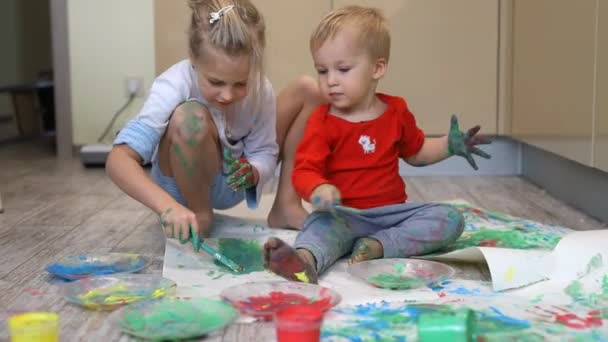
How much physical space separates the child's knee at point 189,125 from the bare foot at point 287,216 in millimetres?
285

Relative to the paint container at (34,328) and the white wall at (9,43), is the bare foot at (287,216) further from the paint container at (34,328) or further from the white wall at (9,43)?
the white wall at (9,43)

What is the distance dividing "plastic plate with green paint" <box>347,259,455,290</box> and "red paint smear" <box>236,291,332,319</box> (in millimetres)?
155

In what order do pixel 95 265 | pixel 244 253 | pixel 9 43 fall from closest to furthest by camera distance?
pixel 95 265 → pixel 244 253 → pixel 9 43

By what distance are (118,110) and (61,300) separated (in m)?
2.22

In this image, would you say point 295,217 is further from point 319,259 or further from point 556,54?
point 556,54

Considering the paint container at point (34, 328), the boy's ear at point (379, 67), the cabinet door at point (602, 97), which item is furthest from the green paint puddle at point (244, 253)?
the cabinet door at point (602, 97)

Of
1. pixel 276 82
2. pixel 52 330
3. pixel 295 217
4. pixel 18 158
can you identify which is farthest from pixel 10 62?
pixel 52 330

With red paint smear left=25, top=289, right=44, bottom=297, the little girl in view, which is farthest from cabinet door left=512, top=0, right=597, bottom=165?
red paint smear left=25, top=289, right=44, bottom=297

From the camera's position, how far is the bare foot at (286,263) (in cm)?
122

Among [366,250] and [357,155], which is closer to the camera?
[366,250]

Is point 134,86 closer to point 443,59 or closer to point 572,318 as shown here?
point 443,59

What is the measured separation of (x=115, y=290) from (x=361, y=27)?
67 cm

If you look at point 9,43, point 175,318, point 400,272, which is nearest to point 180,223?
point 175,318

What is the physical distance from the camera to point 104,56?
329cm
